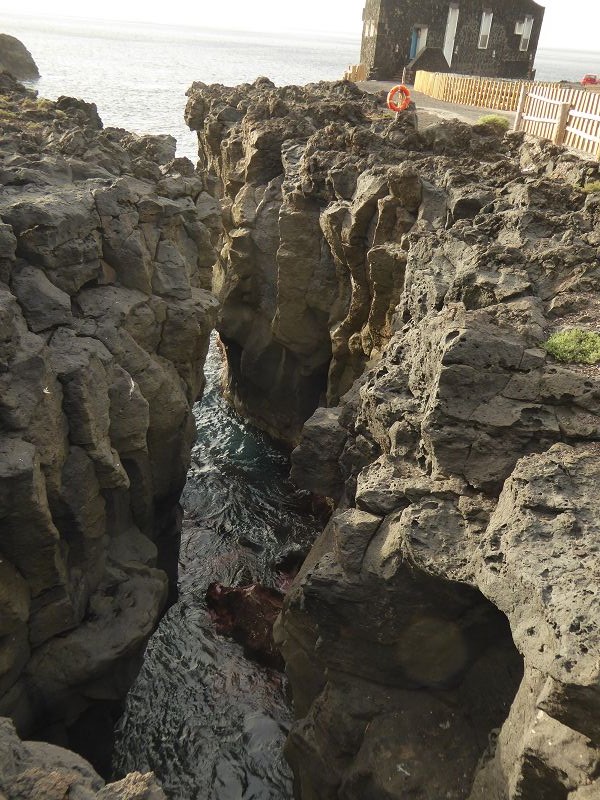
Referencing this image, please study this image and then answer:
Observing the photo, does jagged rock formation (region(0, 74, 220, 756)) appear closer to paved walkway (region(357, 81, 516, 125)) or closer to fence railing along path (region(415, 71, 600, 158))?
fence railing along path (region(415, 71, 600, 158))

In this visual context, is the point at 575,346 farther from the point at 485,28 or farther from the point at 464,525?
the point at 485,28

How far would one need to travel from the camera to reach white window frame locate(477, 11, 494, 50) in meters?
51.7

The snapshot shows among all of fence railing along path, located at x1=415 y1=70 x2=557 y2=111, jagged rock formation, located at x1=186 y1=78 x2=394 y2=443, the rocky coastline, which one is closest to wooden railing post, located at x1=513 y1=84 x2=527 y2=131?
fence railing along path, located at x1=415 y1=70 x2=557 y2=111

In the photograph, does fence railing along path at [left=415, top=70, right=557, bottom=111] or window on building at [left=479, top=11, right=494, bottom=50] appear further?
window on building at [left=479, top=11, right=494, bottom=50]

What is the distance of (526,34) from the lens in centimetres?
5325

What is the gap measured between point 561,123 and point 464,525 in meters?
18.8

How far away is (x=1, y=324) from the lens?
12641 mm

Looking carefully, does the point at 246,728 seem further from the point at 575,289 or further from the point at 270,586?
the point at 575,289

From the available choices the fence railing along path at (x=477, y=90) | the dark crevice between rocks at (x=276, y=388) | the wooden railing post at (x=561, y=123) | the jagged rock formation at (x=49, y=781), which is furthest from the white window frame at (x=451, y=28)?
the jagged rock formation at (x=49, y=781)

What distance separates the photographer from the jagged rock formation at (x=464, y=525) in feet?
27.7

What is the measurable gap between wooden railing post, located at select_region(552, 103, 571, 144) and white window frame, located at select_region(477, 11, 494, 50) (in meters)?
32.6

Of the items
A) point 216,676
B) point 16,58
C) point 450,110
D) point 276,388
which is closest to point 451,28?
point 450,110

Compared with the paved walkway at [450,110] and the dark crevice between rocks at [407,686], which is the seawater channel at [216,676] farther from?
the paved walkway at [450,110]

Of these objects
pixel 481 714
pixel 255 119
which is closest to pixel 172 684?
pixel 481 714
